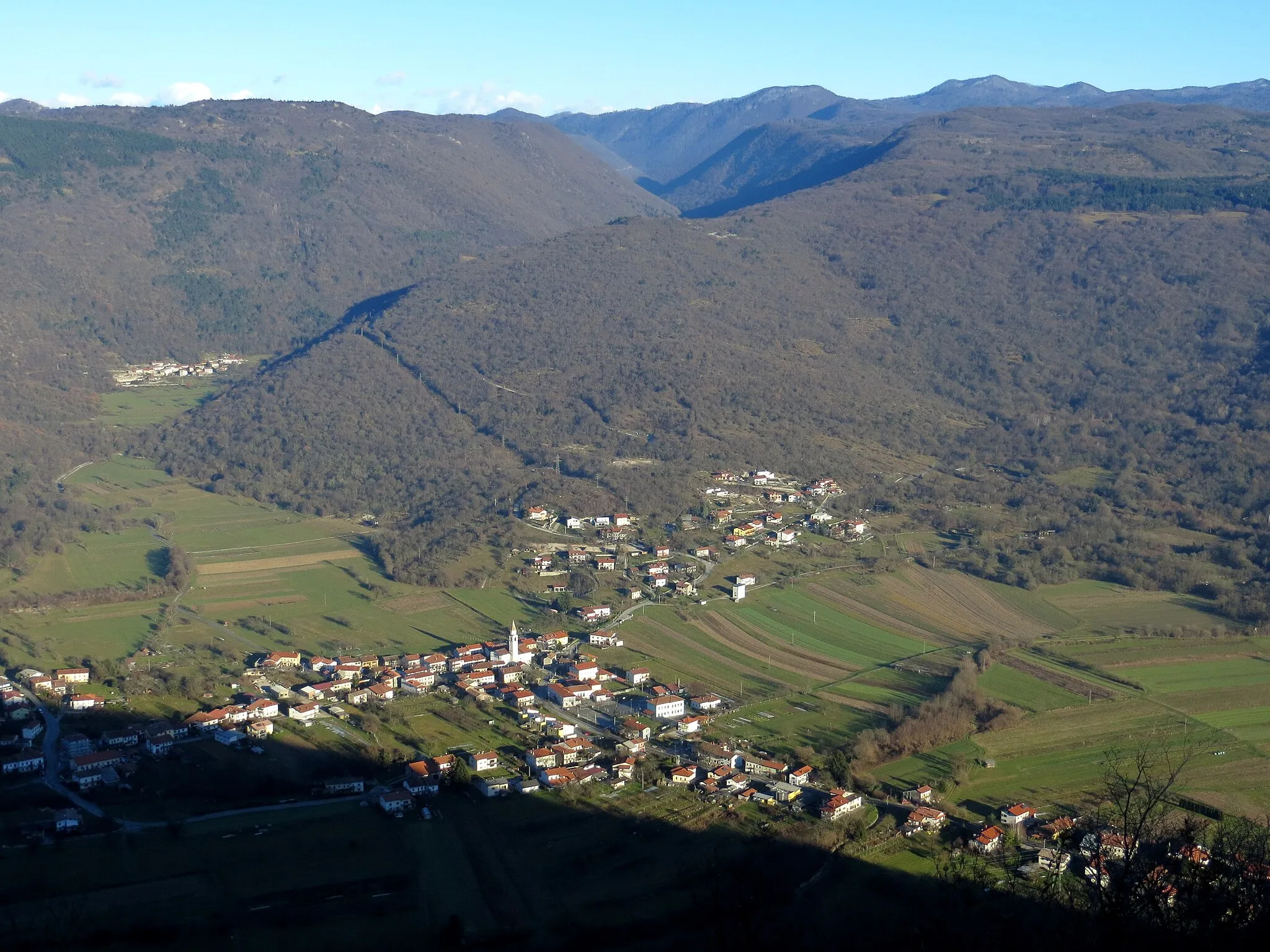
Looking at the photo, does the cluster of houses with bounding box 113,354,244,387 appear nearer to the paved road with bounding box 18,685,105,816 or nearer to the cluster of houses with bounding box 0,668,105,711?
the cluster of houses with bounding box 0,668,105,711

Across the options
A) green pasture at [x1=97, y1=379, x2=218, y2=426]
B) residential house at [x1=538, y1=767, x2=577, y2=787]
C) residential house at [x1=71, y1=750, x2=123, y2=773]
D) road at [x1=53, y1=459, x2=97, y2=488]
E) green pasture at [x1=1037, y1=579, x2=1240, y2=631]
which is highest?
green pasture at [x1=97, y1=379, x2=218, y2=426]

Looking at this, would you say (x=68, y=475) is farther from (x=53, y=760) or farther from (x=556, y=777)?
(x=556, y=777)

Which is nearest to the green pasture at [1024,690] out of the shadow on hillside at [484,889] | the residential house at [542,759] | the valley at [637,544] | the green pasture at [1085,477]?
the valley at [637,544]

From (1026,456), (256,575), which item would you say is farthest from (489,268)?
(256,575)

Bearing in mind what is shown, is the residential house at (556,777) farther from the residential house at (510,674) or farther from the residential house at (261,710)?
the residential house at (261,710)

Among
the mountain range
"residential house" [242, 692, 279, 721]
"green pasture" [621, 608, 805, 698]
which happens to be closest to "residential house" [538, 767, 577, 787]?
"green pasture" [621, 608, 805, 698]

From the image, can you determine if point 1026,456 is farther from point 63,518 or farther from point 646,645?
point 63,518
